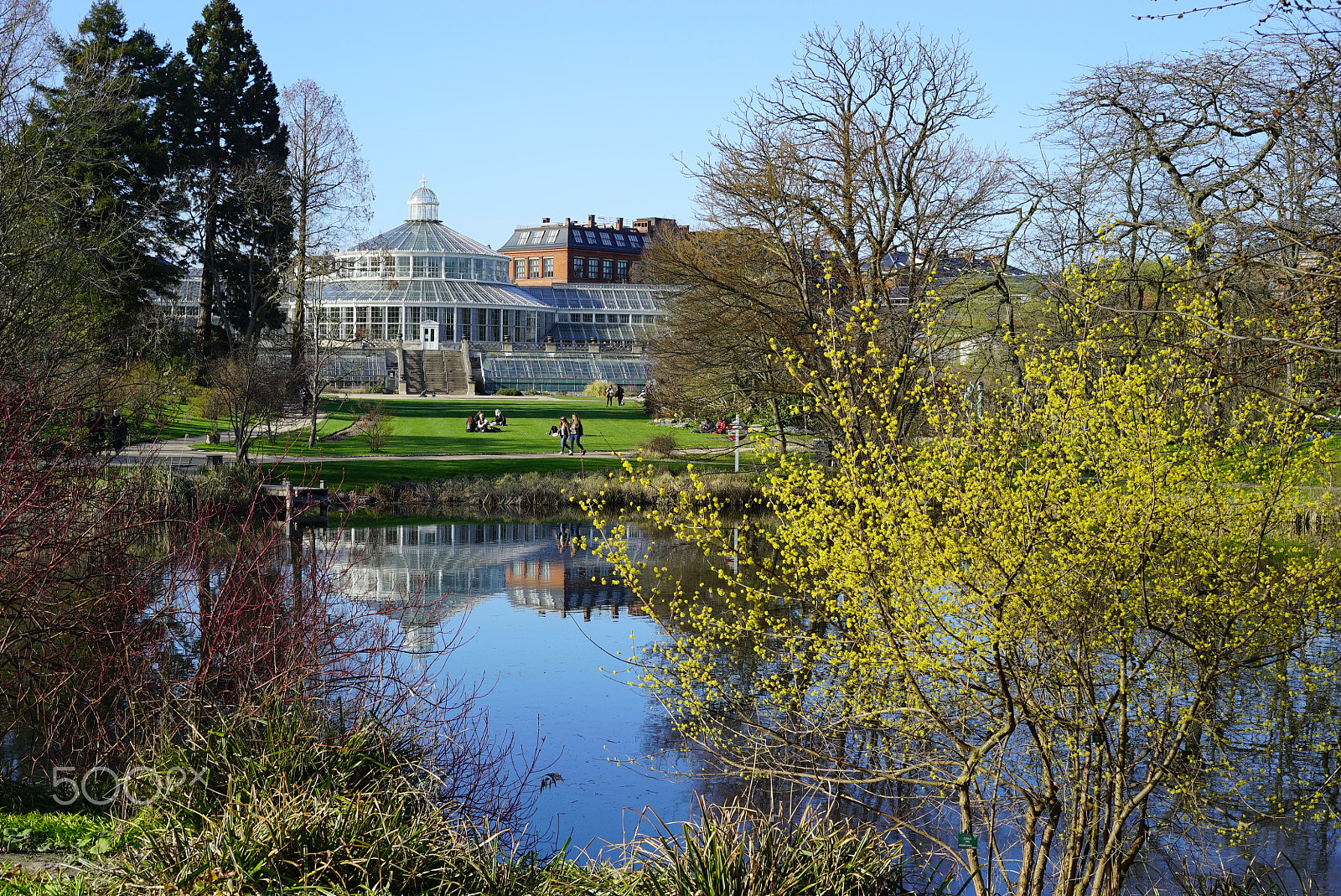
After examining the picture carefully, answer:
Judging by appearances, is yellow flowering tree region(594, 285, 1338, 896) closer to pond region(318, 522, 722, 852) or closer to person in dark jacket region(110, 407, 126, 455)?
pond region(318, 522, 722, 852)

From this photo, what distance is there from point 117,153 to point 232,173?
901 centimetres

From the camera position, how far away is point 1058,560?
6543 millimetres

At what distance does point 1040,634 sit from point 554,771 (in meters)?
5.01

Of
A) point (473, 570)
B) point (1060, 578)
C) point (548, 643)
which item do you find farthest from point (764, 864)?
point (473, 570)

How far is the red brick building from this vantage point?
283ft

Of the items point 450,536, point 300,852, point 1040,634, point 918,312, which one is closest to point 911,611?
point 1040,634

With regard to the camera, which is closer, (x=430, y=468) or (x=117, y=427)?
(x=117, y=427)

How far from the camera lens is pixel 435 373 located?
5541 centimetres

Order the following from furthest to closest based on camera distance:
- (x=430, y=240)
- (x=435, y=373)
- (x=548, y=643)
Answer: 1. (x=430, y=240)
2. (x=435, y=373)
3. (x=548, y=643)

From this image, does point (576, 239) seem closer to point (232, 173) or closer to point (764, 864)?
point (232, 173)

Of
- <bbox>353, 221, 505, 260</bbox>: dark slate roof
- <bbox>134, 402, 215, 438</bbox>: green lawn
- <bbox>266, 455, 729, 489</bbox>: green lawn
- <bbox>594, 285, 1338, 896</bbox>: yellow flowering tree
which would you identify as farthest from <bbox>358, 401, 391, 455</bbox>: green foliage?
<bbox>353, 221, 505, 260</bbox>: dark slate roof

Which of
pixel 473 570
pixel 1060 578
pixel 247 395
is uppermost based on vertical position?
pixel 247 395

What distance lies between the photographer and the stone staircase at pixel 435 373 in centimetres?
5388

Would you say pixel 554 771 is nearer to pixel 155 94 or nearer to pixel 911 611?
pixel 911 611
